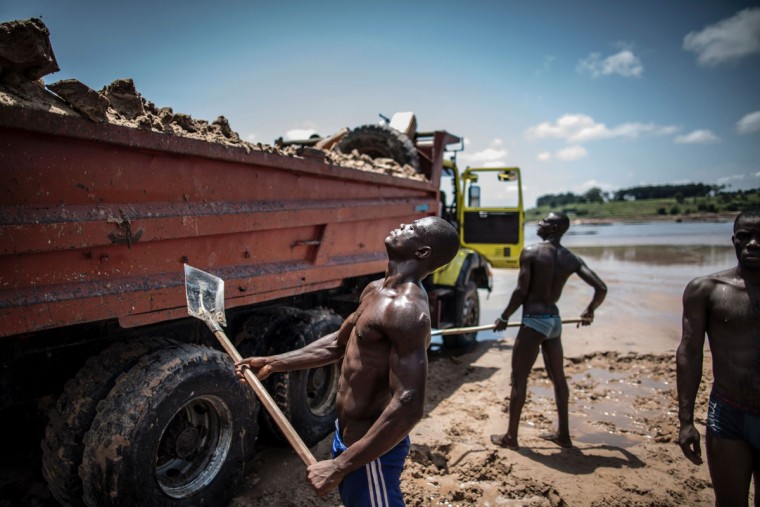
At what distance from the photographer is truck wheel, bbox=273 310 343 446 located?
3.36 metres

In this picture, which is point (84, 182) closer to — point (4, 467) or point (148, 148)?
point (148, 148)

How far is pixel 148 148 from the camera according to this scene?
2398 millimetres

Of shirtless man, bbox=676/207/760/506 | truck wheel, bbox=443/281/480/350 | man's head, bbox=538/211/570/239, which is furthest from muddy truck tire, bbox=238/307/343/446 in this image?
truck wheel, bbox=443/281/480/350

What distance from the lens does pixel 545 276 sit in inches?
148

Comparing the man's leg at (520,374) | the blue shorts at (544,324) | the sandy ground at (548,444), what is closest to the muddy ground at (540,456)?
the sandy ground at (548,444)

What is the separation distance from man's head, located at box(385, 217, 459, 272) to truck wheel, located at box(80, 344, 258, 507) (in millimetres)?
1425

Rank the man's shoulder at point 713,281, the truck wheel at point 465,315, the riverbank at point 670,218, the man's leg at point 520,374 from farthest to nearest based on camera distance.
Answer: the riverbank at point 670,218, the truck wheel at point 465,315, the man's leg at point 520,374, the man's shoulder at point 713,281

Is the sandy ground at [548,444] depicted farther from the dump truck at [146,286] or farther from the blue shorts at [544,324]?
the blue shorts at [544,324]

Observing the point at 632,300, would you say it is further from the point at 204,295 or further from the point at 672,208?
the point at 672,208

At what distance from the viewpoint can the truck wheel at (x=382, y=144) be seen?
5730mm

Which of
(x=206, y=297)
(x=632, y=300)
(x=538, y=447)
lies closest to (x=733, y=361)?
(x=538, y=447)

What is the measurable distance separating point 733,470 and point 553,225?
85.5 inches

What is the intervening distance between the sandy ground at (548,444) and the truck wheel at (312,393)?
0.17m

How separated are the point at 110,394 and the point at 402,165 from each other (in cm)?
419
